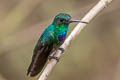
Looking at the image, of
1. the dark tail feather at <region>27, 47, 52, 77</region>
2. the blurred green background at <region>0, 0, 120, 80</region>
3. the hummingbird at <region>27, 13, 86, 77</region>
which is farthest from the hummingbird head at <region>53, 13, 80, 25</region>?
the blurred green background at <region>0, 0, 120, 80</region>

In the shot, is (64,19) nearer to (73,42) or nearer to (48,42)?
(48,42)

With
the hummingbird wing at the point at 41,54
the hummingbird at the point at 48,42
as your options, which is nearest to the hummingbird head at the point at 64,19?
the hummingbird at the point at 48,42

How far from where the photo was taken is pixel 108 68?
8352mm

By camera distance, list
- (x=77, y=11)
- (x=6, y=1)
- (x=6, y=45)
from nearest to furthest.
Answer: (x=6, y=45) → (x=77, y=11) → (x=6, y=1)

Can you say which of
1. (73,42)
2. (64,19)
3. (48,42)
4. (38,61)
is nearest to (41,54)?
(38,61)

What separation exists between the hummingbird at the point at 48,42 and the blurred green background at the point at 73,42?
155 cm

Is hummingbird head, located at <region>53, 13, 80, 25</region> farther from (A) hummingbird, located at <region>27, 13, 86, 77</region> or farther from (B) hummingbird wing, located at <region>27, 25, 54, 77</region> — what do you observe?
(B) hummingbird wing, located at <region>27, 25, 54, 77</region>

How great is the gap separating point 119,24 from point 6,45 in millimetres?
2148

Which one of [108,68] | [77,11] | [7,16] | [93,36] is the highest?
[7,16]

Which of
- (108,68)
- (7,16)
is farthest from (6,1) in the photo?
(108,68)

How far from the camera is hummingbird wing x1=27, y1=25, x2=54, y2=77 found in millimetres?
5402

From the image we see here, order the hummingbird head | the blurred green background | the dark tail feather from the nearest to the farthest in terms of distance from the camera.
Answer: the dark tail feather → the hummingbird head → the blurred green background

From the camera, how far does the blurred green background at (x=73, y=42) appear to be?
24.0 ft

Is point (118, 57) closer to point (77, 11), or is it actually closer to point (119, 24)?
point (119, 24)
